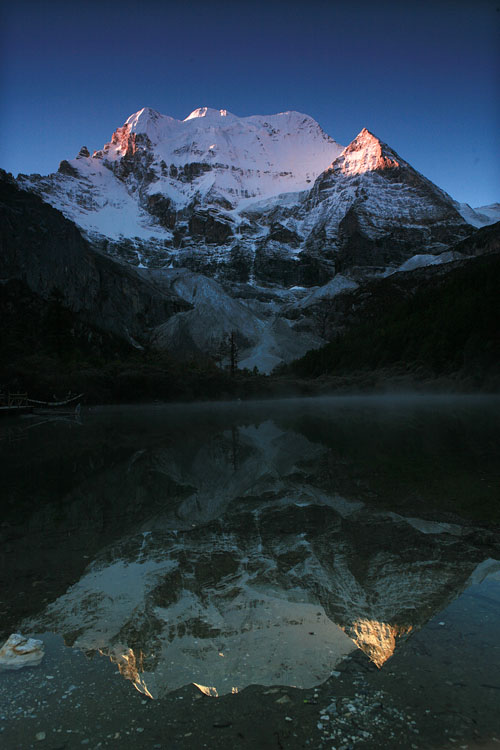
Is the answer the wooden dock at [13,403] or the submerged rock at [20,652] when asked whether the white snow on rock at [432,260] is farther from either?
the submerged rock at [20,652]

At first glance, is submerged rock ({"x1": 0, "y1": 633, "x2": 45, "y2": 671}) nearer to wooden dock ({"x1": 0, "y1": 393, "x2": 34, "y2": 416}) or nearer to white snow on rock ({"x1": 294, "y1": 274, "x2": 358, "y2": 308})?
wooden dock ({"x1": 0, "y1": 393, "x2": 34, "y2": 416})

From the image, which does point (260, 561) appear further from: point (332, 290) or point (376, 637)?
point (332, 290)

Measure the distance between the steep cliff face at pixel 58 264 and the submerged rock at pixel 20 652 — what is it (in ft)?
257

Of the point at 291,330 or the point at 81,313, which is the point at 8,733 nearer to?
the point at 81,313

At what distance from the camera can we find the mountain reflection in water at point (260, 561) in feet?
10.9

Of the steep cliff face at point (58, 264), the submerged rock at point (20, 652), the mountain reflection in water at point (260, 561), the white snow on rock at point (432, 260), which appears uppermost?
the white snow on rock at point (432, 260)

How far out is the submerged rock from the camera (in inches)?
125

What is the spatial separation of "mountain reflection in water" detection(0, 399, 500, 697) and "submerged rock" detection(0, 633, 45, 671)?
234mm

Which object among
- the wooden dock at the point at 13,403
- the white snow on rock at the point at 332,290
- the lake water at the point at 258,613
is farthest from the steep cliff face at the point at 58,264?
the lake water at the point at 258,613

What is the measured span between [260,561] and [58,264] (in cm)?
9034

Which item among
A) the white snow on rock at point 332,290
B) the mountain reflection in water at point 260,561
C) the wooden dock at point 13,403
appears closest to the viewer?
the mountain reflection in water at point 260,561

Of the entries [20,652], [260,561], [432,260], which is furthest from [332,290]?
[20,652]

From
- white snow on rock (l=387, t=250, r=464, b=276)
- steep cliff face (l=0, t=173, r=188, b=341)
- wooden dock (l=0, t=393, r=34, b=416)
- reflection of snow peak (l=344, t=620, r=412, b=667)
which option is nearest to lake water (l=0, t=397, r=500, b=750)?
reflection of snow peak (l=344, t=620, r=412, b=667)

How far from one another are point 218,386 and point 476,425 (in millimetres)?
39981
